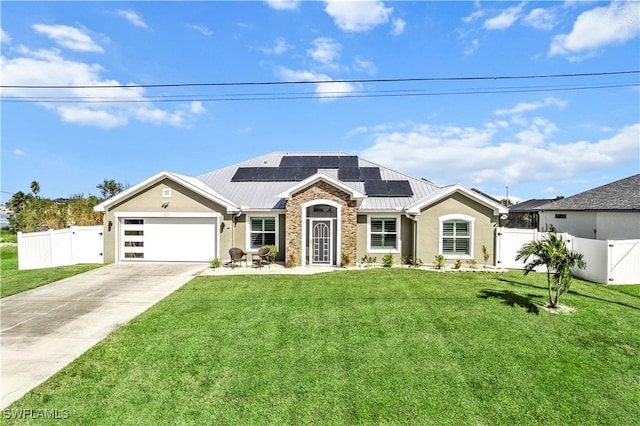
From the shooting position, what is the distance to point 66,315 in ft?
30.7

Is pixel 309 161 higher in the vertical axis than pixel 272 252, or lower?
higher

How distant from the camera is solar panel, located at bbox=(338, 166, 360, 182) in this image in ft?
67.5

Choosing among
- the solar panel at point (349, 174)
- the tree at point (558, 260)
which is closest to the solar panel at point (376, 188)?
the solar panel at point (349, 174)

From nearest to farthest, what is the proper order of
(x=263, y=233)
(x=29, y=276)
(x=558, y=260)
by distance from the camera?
1. (x=558, y=260)
2. (x=29, y=276)
3. (x=263, y=233)

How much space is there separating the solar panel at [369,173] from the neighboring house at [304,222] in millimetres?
1746

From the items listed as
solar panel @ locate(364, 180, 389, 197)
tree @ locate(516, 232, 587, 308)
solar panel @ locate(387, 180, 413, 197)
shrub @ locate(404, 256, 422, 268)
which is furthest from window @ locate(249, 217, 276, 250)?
tree @ locate(516, 232, 587, 308)

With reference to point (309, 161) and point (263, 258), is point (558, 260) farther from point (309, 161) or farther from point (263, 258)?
point (309, 161)

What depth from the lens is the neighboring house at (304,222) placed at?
1603cm

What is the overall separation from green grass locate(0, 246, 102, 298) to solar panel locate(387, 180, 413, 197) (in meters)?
16.4

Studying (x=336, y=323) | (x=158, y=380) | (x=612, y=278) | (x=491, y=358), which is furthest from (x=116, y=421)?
(x=612, y=278)

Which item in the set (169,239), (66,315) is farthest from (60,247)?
(66,315)

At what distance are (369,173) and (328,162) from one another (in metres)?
3.36

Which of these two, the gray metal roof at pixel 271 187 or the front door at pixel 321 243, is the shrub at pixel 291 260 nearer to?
the front door at pixel 321 243

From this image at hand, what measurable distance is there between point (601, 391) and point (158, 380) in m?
8.42
